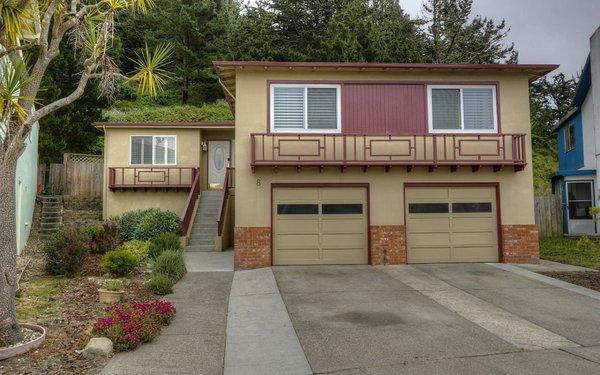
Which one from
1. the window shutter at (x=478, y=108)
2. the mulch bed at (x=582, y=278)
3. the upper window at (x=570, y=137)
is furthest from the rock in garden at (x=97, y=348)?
the upper window at (x=570, y=137)

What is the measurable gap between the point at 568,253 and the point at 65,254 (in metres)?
15.2

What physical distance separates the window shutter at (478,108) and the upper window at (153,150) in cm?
1233

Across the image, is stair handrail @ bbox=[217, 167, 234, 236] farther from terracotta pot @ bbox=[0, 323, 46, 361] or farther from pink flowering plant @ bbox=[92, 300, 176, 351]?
terracotta pot @ bbox=[0, 323, 46, 361]

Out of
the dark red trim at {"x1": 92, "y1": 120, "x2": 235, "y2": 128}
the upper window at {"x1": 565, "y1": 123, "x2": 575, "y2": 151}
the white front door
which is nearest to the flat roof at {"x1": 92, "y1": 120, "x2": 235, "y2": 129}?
the dark red trim at {"x1": 92, "y1": 120, "x2": 235, "y2": 128}

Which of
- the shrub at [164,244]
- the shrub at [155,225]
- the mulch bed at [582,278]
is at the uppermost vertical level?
the shrub at [155,225]

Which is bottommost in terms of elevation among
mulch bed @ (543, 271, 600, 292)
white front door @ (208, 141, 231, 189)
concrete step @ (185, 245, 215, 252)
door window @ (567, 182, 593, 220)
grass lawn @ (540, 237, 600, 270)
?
mulch bed @ (543, 271, 600, 292)

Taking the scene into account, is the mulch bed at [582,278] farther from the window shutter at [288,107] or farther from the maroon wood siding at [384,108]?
the window shutter at [288,107]

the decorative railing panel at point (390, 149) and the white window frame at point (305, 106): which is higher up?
the white window frame at point (305, 106)

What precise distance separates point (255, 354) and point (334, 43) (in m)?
23.9

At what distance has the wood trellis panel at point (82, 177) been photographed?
A: 2023 centimetres

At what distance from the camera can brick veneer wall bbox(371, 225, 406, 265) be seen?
12953 millimetres

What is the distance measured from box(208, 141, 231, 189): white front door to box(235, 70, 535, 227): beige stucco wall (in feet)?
28.7

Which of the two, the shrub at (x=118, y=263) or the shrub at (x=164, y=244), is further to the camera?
the shrub at (x=164, y=244)

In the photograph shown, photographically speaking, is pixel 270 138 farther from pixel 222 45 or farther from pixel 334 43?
pixel 222 45
